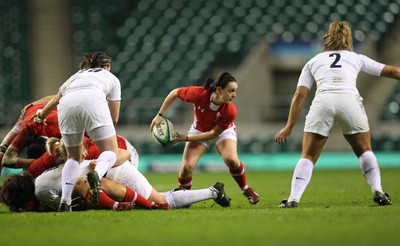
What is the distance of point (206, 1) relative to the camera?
69.6 ft

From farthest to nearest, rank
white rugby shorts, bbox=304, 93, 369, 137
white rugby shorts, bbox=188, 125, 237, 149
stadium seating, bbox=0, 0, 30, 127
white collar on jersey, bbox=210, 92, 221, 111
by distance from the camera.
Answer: stadium seating, bbox=0, 0, 30, 127
white rugby shorts, bbox=188, 125, 237, 149
white collar on jersey, bbox=210, 92, 221, 111
white rugby shorts, bbox=304, 93, 369, 137

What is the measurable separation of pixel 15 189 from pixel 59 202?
0.45m

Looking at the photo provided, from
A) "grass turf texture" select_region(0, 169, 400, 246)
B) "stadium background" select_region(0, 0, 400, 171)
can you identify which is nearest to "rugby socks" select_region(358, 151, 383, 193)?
"grass turf texture" select_region(0, 169, 400, 246)

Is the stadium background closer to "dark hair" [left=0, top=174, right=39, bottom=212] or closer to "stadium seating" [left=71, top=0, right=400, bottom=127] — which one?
"stadium seating" [left=71, top=0, right=400, bottom=127]

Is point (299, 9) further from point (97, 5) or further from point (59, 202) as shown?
point (59, 202)

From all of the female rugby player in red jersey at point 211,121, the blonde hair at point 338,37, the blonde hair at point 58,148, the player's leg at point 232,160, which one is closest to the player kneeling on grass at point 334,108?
the blonde hair at point 338,37

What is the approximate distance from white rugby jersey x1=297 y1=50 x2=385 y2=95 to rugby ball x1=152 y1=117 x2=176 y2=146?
160cm

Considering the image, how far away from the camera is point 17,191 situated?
7.18 meters

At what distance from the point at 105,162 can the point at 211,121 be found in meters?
1.98

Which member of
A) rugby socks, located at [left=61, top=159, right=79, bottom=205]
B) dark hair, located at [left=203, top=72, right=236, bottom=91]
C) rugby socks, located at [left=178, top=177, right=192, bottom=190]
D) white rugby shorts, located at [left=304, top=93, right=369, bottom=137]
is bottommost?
rugby socks, located at [left=178, top=177, right=192, bottom=190]

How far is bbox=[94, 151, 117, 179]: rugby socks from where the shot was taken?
6.60m

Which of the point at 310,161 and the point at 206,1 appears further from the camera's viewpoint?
the point at 206,1

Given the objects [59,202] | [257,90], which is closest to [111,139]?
[59,202]

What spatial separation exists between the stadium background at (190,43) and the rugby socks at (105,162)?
11662 mm
